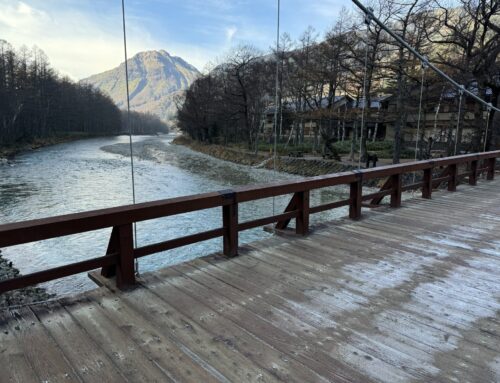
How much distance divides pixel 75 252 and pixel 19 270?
1.11 m

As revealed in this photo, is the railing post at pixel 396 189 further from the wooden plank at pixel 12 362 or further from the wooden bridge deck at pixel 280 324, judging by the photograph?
the wooden plank at pixel 12 362

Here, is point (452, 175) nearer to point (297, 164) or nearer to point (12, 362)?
point (12, 362)

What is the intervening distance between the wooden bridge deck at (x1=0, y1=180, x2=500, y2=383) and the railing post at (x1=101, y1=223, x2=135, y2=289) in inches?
4.3

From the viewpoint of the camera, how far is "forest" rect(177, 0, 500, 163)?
13992 mm

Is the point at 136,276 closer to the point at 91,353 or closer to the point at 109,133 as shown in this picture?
the point at 91,353

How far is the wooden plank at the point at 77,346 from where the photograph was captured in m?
1.67

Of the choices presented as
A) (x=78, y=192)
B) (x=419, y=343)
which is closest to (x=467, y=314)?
(x=419, y=343)

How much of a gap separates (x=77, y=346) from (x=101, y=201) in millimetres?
10814

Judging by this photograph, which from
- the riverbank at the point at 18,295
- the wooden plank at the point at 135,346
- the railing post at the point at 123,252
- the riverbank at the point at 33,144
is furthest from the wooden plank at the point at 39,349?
the riverbank at the point at 33,144

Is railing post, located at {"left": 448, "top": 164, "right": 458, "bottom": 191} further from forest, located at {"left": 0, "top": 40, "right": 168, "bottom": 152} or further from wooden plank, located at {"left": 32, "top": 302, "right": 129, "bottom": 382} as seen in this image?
forest, located at {"left": 0, "top": 40, "right": 168, "bottom": 152}

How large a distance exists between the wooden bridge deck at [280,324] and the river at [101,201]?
4.92 feet

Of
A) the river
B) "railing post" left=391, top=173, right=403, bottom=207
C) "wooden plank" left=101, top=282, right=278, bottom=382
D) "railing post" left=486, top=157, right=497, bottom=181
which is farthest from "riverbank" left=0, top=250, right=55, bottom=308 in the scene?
"railing post" left=486, top=157, right=497, bottom=181

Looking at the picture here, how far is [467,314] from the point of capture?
232 cm

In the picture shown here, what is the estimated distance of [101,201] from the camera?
39.2 ft
